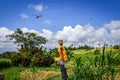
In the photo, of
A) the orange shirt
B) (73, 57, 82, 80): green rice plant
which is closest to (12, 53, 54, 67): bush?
the orange shirt

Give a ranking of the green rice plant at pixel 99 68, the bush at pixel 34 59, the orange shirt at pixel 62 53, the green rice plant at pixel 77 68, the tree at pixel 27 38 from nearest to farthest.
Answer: the green rice plant at pixel 99 68, the green rice plant at pixel 77 68, the orange shirt at pixel 62 53, the bush at pixel 34 59, the tree at pixel 27 38

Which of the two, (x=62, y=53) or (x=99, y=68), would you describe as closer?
(x=99, y=68)

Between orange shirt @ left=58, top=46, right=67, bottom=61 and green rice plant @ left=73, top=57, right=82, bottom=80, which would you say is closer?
green rice plant @ left=73, top=57, right=82, bottom=80

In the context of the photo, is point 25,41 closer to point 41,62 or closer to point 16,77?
point 41,62

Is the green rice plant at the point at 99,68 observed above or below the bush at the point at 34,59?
below


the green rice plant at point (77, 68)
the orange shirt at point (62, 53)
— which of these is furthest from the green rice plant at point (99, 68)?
the orange shirt at point (62, 53)

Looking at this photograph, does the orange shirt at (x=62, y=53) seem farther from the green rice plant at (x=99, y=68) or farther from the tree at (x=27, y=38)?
the tree at (x=27, y=38)

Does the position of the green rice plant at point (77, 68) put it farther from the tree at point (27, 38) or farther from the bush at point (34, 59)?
the tree at point (27, 38)

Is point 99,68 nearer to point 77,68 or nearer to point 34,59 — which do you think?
point 77,68

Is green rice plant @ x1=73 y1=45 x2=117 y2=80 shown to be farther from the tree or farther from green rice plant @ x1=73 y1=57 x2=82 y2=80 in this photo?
the tree

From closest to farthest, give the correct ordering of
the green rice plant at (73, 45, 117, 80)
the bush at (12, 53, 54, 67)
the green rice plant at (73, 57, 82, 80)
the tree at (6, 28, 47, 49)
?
the green rice plant at (73, 45, 117, 80)
the green rice plant at (73, 57, 82, 80)
the bush at (12, 53, 54, 67)
the tree at (6, 28, 47, 49)

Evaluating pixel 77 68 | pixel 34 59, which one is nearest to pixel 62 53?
pixel 34 59

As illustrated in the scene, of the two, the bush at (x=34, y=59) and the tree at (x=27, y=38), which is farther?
the tree at (x=27, y=38)

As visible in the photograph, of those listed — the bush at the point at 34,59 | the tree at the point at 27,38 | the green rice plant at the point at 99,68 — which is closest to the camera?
the green rice plant at the point at 99,68
